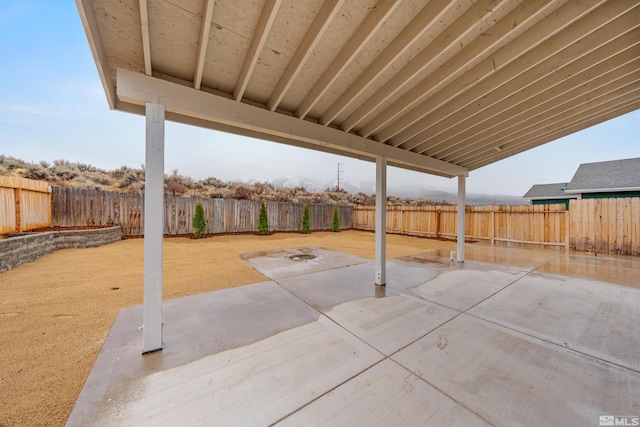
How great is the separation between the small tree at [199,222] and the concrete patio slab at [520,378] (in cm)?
933

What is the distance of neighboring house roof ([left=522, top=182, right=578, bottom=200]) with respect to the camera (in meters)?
14.9

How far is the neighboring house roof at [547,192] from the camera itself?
1493cm

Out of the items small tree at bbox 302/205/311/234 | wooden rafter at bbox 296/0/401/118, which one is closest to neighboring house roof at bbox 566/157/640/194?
small tree at bbox 302/205/311/234

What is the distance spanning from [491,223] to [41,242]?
45.9 feet

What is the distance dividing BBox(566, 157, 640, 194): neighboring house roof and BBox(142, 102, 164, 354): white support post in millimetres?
16337

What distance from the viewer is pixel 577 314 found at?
2.81m

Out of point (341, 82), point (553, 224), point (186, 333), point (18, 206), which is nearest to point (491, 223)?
point (553, 224)

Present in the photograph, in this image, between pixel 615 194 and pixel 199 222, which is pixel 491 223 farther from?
pixel 199 222

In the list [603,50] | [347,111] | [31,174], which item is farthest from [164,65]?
[31,174]

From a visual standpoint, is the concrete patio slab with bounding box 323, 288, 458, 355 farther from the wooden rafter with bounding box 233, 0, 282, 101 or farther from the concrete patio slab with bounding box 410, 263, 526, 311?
the wooden rafter with bounding box 233, 0, 282, 101

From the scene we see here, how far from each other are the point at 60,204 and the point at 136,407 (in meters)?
9.56

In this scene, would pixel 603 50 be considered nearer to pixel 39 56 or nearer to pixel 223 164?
pixel 39 56

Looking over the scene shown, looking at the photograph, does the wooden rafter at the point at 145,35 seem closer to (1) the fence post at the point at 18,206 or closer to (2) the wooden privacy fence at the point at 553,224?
(1) the fence post at the point at 18,206

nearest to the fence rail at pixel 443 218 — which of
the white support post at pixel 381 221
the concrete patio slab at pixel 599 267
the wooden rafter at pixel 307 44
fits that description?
the concrete patio slab at pixel 599 267
